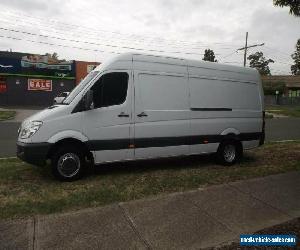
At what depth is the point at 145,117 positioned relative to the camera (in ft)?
25.5

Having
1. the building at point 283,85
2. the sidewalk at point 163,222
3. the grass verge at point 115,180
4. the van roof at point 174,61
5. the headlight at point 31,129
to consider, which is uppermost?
the building at point 283,85

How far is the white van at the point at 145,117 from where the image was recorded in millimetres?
7082

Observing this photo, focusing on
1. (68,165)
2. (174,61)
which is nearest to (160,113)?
(174,61)

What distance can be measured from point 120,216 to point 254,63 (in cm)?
11423

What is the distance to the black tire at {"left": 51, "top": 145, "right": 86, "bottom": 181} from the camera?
7051 mm

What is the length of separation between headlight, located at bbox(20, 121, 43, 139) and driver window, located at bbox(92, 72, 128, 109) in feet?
3.71

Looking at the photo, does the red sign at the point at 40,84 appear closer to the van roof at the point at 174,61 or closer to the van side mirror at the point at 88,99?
the van roof at the point at 174,61

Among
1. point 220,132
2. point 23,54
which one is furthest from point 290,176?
point 23,54

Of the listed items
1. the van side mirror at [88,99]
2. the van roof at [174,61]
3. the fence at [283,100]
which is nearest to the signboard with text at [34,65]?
the van roof at [174,61]

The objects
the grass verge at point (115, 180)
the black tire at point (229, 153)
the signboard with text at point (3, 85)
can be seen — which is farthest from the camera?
the signboard with text at point (3, 85)

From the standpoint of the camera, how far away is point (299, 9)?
8.80m

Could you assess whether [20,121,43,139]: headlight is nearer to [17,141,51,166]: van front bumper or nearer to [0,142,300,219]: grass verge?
[17,141,51,166]: van front bumper

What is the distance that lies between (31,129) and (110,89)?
1.68 m

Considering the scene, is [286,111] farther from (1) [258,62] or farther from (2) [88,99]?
(1) [258,62]
